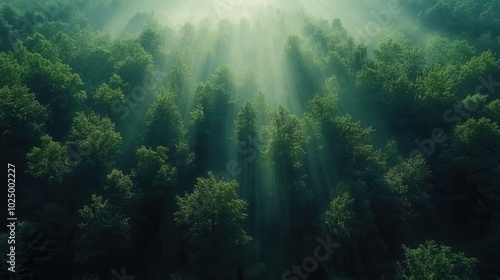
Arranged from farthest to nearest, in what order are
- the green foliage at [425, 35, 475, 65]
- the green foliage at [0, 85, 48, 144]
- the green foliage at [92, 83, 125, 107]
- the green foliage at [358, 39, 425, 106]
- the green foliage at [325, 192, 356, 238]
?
1. the green foliage at [425, 35, 475, 65]
2. the green foliage at [358, 39, 425, 106]
3. the green foliage at [92, 83, 125, 107]
4. the green foliage at [0, 85, 48, 144]
5. the green foliage at [325, 192, 356, 238]

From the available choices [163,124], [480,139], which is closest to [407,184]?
[480,139]

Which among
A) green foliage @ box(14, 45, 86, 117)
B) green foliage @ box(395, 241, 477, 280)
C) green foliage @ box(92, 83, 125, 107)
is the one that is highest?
green foliage @ box(14, 45, 86, 117)

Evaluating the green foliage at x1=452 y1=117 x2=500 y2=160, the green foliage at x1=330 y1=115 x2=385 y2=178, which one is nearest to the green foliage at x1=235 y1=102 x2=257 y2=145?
the green foliage at x1=330 y1=115 x2=385 y2=178

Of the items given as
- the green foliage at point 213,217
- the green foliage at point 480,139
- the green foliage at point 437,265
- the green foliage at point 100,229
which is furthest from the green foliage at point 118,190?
the green foliage at point 480,139

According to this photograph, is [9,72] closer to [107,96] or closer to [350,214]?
[107,96]

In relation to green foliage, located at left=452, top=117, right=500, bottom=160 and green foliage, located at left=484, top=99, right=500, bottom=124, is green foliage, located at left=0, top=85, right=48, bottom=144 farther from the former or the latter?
green foliage, located at left=484, top=99, right=500, bottom=124

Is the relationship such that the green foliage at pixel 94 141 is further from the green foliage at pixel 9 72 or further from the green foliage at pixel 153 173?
the green foliage at pixel 9 72
